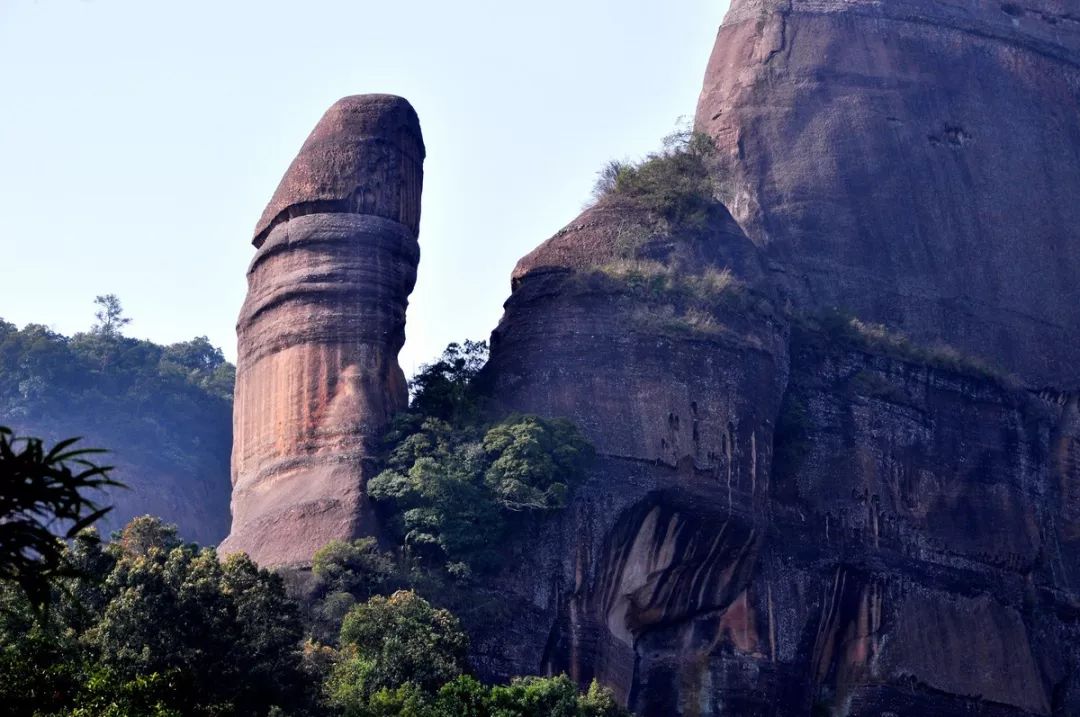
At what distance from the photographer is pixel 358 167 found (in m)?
44.1

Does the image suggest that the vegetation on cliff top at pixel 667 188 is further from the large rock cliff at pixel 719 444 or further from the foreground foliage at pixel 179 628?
the foreground foliage at pixel 179 628

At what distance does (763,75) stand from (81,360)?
24.0 m

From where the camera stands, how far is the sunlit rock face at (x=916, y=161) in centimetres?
5188

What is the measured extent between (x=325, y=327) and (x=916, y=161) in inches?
691

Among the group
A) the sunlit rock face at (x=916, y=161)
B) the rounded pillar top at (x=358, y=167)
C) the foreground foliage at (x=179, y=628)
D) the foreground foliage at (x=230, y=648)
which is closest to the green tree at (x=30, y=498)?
the foreground foliage at (x=230, y=648)

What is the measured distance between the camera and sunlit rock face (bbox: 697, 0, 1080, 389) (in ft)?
170

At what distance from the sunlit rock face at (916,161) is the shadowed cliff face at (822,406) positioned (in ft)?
Result: 0.21

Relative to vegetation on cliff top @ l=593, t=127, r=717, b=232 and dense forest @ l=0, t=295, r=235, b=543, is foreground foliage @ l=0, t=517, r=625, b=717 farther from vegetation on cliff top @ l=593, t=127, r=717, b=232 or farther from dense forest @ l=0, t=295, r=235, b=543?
dense forest @ l=0, t=295, r=235, b=543

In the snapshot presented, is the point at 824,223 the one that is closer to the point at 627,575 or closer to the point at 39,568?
the point at 627,575

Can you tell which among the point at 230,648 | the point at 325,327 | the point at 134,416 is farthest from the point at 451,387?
the point at 134,416

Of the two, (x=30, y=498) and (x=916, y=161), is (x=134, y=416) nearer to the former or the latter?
(x=916, y=161)

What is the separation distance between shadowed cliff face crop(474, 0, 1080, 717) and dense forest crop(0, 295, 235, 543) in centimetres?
2041

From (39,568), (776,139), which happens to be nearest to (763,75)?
(776,139)

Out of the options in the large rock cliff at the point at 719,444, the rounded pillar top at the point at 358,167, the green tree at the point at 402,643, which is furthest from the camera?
the rounded pillar top at the point at 358,167
